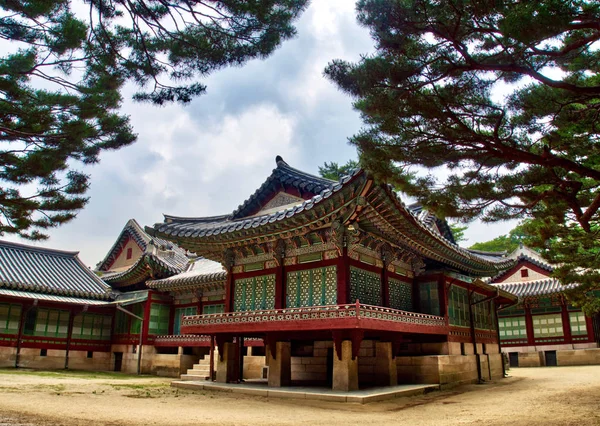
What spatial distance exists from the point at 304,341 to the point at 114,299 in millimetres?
16838

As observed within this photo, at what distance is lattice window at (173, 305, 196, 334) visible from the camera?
2888cm

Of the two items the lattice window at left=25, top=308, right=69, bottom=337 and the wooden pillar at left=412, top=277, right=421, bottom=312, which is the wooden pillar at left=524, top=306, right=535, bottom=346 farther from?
the lattice window at left=25, top=308, right=69, bottom=337

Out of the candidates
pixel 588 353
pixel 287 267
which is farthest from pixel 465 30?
pixel 588 353

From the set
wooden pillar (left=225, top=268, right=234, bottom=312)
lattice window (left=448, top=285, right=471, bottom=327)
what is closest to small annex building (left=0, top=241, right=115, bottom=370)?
wooden pillar (left=225, top=268, right=234, bottom=312)

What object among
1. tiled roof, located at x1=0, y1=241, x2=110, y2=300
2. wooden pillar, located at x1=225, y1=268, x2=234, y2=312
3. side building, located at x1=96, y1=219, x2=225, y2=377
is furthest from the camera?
tiled roof, located at x1=0, y1=241, x2=110, y2=300

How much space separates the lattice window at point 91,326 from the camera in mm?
30234

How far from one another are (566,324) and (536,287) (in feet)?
10.6

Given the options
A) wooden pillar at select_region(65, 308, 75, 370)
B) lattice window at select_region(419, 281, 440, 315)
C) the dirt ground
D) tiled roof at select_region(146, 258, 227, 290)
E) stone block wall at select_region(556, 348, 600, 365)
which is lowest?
the dirt ground

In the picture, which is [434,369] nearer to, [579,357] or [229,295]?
[229,295]

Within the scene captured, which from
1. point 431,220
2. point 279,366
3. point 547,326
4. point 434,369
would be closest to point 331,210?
point 279,366

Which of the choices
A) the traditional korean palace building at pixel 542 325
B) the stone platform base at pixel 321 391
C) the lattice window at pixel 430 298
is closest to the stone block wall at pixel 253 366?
the stone platform base at pixel 321 391

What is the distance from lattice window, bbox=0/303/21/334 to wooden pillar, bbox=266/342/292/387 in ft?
58.5

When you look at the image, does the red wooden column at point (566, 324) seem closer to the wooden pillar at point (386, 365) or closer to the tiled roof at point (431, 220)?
the tiled roof at point (431, 220)

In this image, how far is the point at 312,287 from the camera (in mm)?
17531
